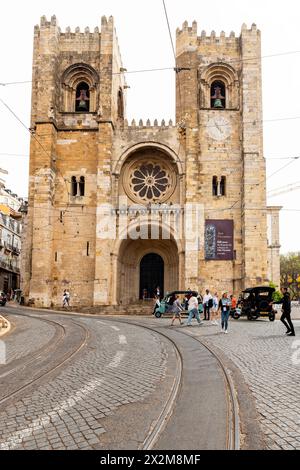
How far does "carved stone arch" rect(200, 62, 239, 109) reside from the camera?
2798 cm

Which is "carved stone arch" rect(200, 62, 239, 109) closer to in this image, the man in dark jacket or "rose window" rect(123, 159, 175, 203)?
"rose window" rect(123, 159, 175, 203)

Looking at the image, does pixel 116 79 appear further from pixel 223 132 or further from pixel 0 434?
pixel 0 434

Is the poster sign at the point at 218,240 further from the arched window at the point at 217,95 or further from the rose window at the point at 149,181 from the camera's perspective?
the arched window at the point at 217,95

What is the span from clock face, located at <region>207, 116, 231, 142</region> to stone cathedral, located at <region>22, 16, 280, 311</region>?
0.06 m

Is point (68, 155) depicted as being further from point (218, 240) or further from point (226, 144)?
point (218, 240)

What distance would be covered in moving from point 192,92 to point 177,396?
24603 mm

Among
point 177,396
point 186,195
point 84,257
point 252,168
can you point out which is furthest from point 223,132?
point 177,396

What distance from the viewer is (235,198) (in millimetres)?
27047

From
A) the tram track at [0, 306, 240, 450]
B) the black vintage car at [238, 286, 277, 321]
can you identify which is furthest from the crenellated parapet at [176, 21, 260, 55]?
the tram track at [0, 306, 240, 450]

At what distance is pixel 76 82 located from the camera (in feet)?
95.4

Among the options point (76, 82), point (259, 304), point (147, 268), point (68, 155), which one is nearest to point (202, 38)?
point (76, 82)

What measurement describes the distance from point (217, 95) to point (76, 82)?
9.27 metres

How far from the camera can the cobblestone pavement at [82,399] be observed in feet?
13.0

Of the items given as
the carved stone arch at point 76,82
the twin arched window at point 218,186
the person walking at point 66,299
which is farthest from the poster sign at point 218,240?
the carved stone arch at point 76,82
